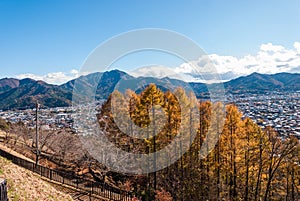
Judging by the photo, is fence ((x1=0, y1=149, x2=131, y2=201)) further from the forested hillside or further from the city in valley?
the city in valley

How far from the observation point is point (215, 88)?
18062mm

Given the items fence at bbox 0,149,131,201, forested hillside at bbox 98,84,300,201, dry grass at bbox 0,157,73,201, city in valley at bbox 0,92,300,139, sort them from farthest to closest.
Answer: city in valley at bbox 0,92,300,139, forested hillside at bbox 98,84,300,201, fence at bbox 0,149,131,201, dry grass at bbox 0,157,73,201

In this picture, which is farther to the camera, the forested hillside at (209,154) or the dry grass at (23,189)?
the forested hillside at (209,154)

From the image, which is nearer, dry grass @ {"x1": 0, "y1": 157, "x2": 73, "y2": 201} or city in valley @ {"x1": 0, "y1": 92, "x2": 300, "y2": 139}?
dry grass @ {"x1": 0, "y1": 157, "x2": 73, "y2": 201}

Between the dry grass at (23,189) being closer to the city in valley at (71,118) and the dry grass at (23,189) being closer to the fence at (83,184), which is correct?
the fence at (83,184)

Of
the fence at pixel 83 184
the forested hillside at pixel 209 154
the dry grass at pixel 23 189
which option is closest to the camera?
the dry grass at pixel 23 189

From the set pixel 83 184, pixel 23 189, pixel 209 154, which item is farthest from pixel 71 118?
pixel 23 189

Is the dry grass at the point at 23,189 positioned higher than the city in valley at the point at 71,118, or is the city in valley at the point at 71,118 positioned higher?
the dry grass at the point at 23,189

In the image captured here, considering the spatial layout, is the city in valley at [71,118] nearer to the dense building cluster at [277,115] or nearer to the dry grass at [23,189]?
the dense building cluster at [277,115]

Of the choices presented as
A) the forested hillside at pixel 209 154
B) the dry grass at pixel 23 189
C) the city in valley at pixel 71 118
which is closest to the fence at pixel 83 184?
the forested hillside at pixel 209 154

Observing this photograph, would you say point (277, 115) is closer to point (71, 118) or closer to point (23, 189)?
point (71, 118)

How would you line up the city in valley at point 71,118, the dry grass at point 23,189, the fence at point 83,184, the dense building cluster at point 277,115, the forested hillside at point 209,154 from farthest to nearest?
the dense building cluster at point 277,115, the city in valley at point 71,118, the forested hillside at point 209,154, the fence at point 83,184, the dry grass at point 23,189

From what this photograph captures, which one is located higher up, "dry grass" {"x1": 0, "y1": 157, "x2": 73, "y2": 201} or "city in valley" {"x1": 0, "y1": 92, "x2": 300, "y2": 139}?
"dry grass" {"x1": 0, "y1": 157, "x2": 73, "y2": 201}

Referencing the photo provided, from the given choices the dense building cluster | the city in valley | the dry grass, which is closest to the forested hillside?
the city in valley
